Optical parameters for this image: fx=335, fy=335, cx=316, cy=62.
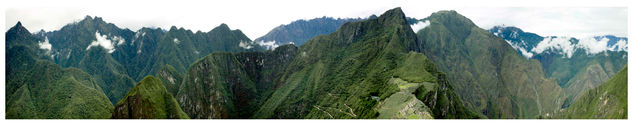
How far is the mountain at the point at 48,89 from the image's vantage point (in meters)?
31.7

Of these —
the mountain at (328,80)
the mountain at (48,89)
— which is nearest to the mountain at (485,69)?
the mountain at (328,80)

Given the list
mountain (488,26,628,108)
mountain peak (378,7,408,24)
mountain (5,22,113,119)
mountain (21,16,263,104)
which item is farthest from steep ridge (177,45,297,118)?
mountain (488,26,628,108)

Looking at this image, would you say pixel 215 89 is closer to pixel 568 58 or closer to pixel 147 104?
pixel 147 104

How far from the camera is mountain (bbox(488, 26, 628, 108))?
154 ft

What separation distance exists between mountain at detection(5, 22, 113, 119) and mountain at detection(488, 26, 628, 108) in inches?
2262

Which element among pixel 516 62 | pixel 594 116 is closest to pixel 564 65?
pixel 516 62

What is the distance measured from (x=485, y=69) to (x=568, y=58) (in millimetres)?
15411

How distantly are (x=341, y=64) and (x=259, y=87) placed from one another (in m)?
18.0

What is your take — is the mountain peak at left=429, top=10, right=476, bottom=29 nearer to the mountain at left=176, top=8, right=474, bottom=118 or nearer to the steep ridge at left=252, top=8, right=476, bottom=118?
the steep ridge at left=252, top=8, right=476, bottom=118

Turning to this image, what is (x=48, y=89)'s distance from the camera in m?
36.3

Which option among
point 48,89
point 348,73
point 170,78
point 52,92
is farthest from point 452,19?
point 48,89

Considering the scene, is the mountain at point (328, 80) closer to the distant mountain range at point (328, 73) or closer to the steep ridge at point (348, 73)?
the steep ridge at point (348, 73)

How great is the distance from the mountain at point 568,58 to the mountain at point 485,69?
2238mm

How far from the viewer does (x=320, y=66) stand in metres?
54.7
